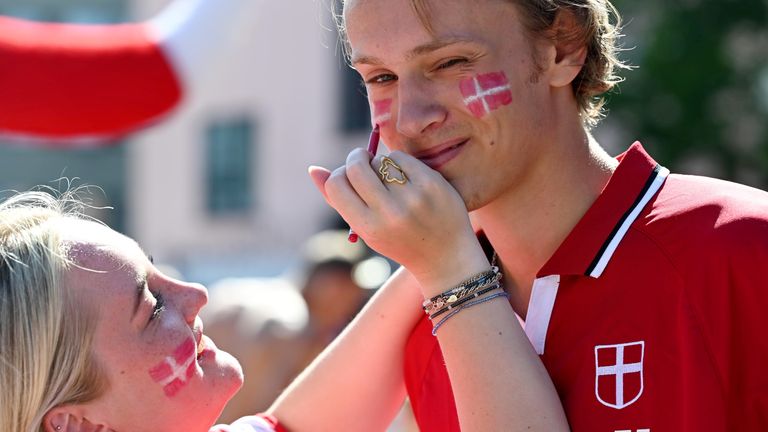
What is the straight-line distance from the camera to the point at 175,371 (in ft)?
8.25

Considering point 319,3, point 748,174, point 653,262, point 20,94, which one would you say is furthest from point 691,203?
point 748,174

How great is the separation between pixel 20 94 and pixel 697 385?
2679 mm

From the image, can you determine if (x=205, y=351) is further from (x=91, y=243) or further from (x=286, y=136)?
(x=286, y=136)

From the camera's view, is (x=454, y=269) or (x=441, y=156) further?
(x=441, y=156)

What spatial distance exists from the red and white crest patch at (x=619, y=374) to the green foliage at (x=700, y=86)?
11.3m

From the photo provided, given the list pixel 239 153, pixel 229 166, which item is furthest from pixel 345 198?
pixel 229 166

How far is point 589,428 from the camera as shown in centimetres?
220

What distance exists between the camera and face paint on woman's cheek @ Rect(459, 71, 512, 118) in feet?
7.78

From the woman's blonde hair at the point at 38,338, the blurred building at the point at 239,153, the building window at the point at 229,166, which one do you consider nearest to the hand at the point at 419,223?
the woman's blonde hair at the point at 38,338

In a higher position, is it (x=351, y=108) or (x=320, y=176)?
(x=320, y=176)

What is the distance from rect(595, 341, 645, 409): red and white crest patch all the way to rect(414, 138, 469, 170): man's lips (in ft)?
1.76

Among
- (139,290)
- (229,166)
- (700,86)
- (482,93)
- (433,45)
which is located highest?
(433,45)

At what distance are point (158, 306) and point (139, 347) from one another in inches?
5.6

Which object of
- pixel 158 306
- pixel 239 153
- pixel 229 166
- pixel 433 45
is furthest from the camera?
pixel 229 166
